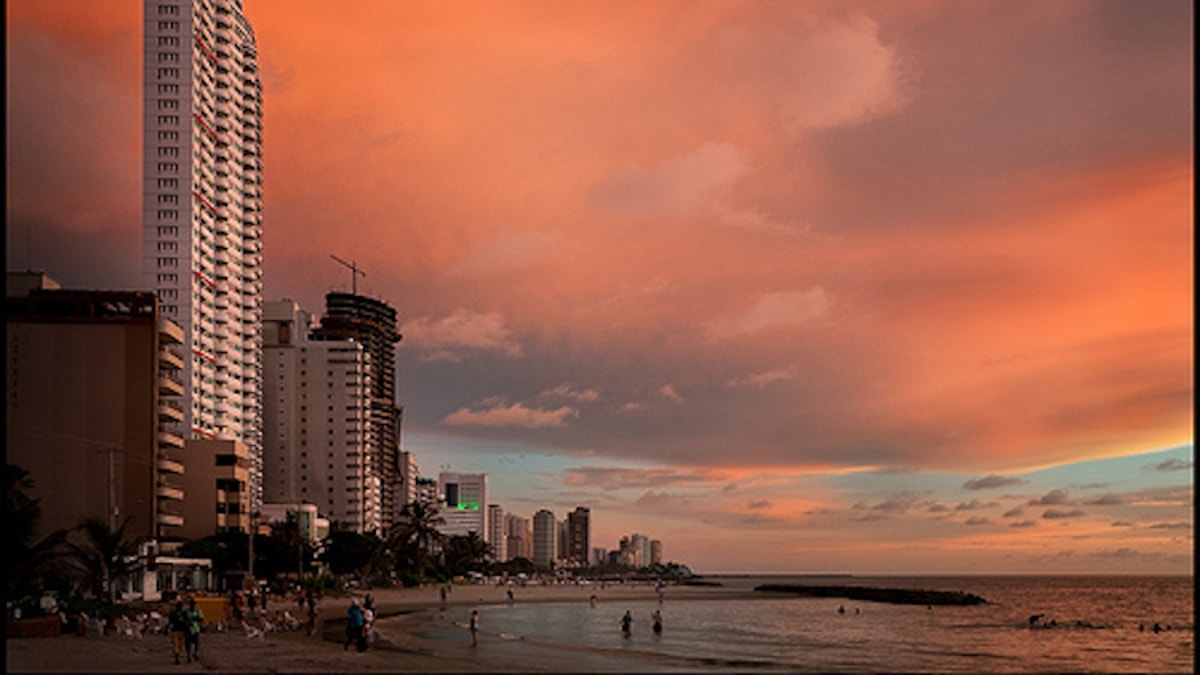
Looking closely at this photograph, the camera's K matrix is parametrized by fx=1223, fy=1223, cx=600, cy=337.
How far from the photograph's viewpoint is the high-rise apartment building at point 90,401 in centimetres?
11769

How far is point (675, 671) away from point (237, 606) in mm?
27707

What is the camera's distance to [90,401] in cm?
12544

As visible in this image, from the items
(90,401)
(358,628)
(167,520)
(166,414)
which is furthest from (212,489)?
(358,628)

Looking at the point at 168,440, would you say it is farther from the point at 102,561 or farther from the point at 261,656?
the point at 261,656

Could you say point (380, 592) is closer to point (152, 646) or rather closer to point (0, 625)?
point (152, 646)

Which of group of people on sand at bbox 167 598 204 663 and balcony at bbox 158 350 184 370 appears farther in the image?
balcony at bbox 158 350 184 370

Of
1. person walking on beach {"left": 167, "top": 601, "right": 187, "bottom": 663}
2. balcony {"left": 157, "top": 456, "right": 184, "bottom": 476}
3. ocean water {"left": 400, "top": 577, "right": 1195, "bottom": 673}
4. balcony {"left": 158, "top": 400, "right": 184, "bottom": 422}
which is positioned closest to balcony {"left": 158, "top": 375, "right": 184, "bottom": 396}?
balcony {"left": 158, "top": 400, "right": 184, "bottom": 422}

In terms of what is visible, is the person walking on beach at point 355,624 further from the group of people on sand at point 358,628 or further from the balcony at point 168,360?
the balcony at point 168,360

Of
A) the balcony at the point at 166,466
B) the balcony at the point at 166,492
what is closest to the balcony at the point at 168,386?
the balcony at the point at 166,466

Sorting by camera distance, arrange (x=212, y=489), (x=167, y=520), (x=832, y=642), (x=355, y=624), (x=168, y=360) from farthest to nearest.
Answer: (x=212, y=489)
(x=167, y=520)
(x=168, y=360)
(x=832, y=642)
(x=355, y=624)

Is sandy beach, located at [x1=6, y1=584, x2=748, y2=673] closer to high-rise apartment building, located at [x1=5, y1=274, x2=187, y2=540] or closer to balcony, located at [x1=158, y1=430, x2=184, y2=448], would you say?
high-rise apartment building, located at [x1=5, y1=274, x2=187, y2=540]

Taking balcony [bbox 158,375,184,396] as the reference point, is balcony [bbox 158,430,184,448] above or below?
below

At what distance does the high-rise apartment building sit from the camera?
11769 centimetres

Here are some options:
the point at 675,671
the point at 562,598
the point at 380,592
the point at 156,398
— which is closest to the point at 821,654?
the point at 675,671
